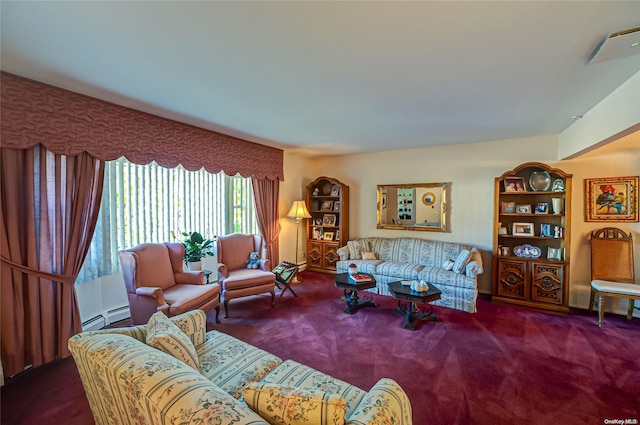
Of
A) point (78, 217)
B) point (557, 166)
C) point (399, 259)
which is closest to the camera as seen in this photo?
point (78, 217)

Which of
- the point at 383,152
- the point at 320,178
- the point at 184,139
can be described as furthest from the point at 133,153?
the point at 383,152

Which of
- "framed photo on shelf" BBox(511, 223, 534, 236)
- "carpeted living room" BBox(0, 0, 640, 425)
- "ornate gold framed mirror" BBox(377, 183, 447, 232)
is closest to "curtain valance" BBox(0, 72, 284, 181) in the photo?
"carpeted living room" BBox(0, 0, 640, 425)

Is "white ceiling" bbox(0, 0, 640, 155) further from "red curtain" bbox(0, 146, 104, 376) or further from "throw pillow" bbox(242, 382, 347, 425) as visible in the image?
"throw pillow" bbox(242, 382, 347, 425)

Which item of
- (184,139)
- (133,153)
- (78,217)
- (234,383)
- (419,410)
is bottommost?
(419,410)

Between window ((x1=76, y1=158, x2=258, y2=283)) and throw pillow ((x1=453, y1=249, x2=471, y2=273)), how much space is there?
135 inches

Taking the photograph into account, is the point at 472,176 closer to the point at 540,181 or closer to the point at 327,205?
the point at 540,181

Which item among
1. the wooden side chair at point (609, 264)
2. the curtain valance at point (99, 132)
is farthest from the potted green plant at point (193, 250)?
the wooden side chair at point (609, 264)

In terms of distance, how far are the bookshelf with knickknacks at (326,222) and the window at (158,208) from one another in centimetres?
140

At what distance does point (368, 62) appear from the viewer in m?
1.96

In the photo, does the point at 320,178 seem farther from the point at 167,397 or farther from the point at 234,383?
the point at 167,397

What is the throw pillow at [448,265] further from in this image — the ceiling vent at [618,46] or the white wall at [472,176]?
the ceiling vent at [618,46]

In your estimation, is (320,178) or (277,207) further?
(320,178)

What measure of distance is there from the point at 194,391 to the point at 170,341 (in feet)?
2.00

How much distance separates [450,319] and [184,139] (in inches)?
158
